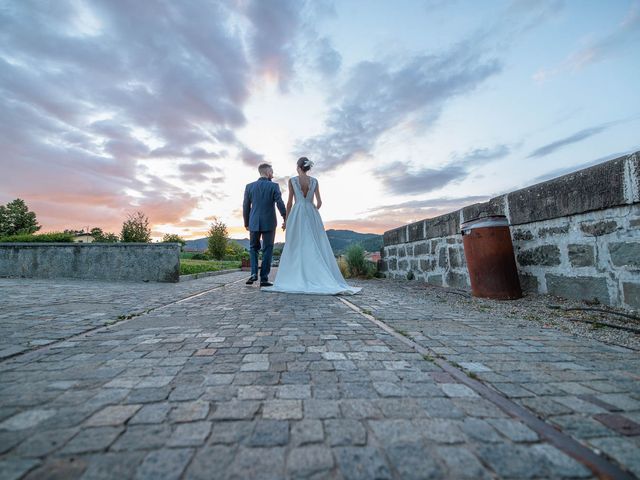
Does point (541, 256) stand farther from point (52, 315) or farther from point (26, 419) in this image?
point (52, 315)

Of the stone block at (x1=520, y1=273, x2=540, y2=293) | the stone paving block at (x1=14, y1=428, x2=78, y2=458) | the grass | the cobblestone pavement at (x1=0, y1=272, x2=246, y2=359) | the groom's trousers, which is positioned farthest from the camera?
the grass

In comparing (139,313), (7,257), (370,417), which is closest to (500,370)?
(370,417)

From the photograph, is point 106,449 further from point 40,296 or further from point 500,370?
point 40,296

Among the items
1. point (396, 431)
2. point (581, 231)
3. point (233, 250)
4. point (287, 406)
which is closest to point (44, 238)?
point (287, 406)

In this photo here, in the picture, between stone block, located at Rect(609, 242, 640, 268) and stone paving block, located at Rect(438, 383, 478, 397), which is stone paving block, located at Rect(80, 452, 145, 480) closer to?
stone paving block, located at Rect(438, 383, 478, 397)

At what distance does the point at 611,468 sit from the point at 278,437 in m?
1.05

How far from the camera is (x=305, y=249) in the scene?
6.11 metres

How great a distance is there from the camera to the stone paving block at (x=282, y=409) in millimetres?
1246

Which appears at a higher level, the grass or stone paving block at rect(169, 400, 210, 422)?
the grass

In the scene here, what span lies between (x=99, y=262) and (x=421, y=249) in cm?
823

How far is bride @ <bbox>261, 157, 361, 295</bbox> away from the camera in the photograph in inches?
227

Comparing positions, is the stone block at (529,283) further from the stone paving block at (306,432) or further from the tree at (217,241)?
the tree at (217,241)

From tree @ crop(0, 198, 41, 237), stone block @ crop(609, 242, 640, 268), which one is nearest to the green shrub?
stone block @ crop(609, 242, 640, 268)

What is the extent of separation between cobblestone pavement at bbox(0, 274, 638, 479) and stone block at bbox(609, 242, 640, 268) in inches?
48.6
